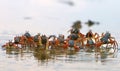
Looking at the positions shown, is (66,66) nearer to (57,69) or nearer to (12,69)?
(57,69)

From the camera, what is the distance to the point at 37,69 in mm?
24359

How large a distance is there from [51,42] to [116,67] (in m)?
19.9

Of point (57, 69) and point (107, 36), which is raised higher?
point (107, 36)

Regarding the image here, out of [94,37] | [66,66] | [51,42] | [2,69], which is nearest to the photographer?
[2,69]

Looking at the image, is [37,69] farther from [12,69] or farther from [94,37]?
[94,37]

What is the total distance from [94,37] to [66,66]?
22.7 meters

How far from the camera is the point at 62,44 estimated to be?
4628 cm

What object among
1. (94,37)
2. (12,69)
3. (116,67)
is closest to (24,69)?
(12,69)

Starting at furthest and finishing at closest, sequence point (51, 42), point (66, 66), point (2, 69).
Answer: point (51, 42), point (66, 66), point (2, 69)

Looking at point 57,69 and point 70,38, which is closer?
point 57,69

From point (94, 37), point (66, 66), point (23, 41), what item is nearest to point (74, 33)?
point (94, 37)

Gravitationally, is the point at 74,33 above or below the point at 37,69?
above

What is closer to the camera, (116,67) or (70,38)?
(116,67)

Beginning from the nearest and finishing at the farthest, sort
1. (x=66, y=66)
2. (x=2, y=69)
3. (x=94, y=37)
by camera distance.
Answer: (x=2, y=69)
(x=66, y=66)
(x=94, y=37)
